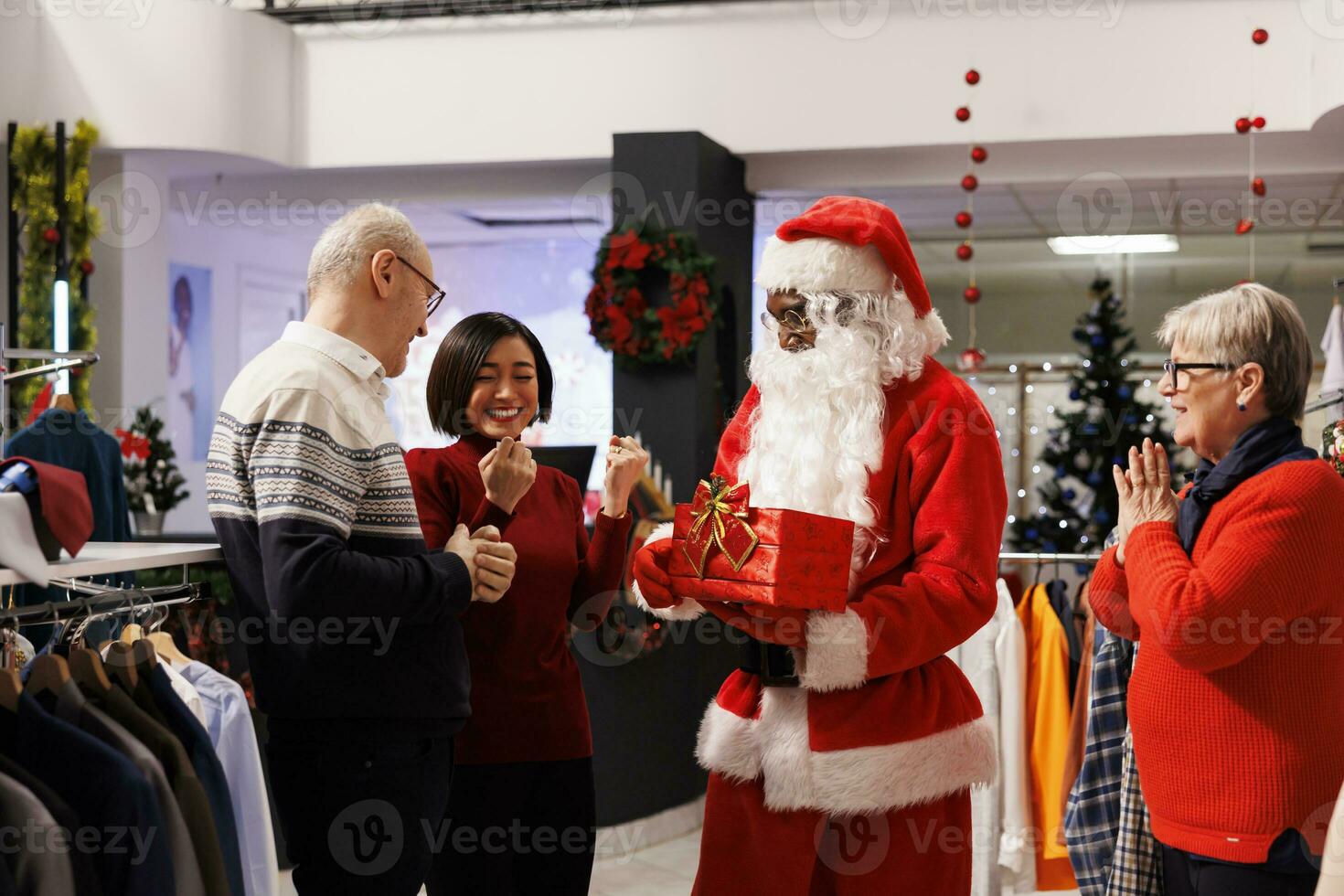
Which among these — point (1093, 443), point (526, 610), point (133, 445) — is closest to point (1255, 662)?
point (526, 610)

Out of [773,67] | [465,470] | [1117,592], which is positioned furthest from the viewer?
[773,67]

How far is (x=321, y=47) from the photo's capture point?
6406 mm

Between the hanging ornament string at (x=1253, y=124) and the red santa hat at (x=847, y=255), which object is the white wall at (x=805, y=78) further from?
the red santa hat at (x=847, y=255)

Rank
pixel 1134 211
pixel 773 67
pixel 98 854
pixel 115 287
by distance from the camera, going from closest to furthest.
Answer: pixel 98 854
pixel 773 67
pixel 115 287
pixel 1134 211

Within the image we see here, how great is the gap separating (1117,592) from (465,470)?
1.30 meters

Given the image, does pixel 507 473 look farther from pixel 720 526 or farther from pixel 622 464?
pixel 720 526

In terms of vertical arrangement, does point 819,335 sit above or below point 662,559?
above

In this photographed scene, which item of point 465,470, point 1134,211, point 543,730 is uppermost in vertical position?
point 1134,211

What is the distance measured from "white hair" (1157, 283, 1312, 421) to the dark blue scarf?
43mm

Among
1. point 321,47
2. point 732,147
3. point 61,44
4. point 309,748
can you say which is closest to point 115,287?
point 61,44

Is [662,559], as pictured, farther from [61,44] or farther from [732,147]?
[61,44]

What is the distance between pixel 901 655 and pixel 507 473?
2.82ft

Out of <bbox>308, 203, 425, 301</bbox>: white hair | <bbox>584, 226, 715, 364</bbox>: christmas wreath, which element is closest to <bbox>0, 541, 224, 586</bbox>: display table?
<bbox>308, 203, 425, 301</bbox>: white hair

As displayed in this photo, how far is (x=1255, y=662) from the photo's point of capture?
2004mm
